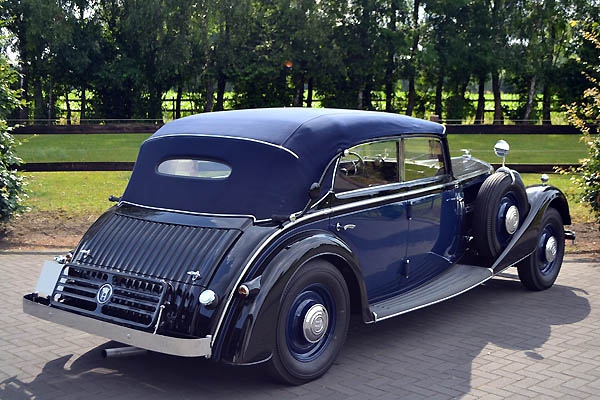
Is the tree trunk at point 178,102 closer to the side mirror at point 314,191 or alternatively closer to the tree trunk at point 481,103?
the tree trunk at point 481,103

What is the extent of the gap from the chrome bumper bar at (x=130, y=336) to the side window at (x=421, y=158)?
101 inches

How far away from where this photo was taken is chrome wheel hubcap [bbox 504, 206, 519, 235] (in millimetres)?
7102

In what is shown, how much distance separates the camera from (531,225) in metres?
7.30

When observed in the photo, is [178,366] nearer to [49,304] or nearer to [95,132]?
[49,304]

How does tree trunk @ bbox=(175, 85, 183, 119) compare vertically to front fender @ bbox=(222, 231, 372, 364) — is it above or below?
above

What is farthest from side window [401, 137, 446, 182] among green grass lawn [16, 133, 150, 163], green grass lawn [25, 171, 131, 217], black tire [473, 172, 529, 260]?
green grass lawn [16, 133, 150, 163]

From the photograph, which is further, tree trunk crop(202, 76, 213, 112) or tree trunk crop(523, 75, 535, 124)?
tree trunk crop(523, 75, 535, 124)

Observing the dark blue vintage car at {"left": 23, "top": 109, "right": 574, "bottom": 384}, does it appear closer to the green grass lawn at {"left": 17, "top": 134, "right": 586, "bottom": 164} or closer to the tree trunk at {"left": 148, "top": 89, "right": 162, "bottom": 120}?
the green grass lawn at {"left": 17, "top": 134, "right": 586, "bottom": 164}

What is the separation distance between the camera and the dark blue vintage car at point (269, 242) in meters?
4.73

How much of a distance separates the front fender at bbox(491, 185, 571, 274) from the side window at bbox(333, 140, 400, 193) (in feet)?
5.17

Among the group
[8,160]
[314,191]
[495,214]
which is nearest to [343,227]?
[314,191]

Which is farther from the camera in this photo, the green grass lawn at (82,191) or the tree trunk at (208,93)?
the tree trunk at (208,93)

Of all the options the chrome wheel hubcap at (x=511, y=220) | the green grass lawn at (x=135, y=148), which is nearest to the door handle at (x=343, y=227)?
the chrome wheel hubcap at (x=511, y=220)

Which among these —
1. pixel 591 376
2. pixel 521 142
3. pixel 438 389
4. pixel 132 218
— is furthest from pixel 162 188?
pixel 521 142
